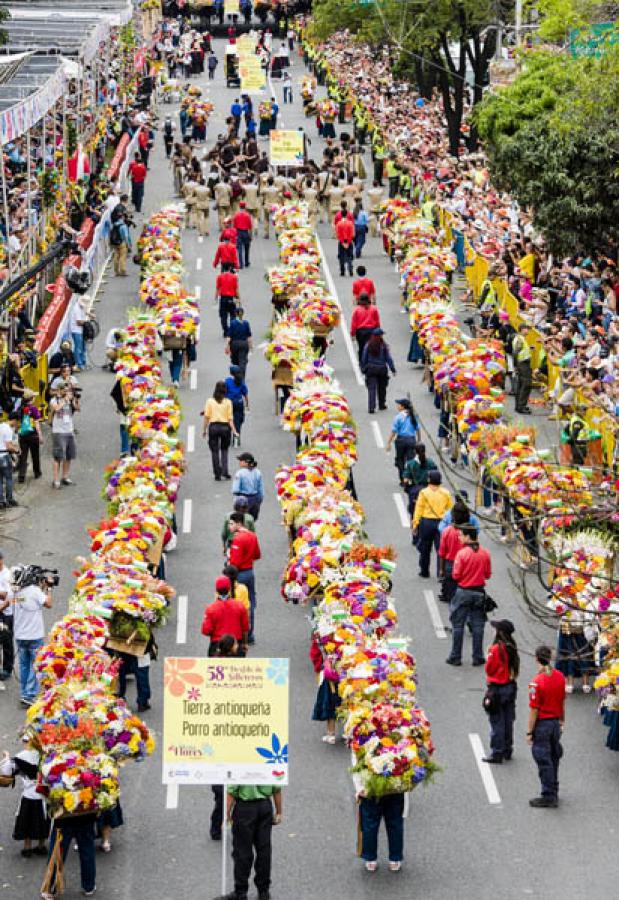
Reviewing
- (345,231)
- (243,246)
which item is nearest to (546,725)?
(345,231)

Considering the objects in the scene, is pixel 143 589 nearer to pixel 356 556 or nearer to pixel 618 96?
pixel 356 556

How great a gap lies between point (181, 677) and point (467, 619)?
5.98m

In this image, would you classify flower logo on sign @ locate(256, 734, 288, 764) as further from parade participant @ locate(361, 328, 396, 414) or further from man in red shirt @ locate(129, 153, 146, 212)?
man in red shirt @ locate(129, 153, 146, 212)

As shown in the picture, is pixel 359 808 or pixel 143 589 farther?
pixel 143 589

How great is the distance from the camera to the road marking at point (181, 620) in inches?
886

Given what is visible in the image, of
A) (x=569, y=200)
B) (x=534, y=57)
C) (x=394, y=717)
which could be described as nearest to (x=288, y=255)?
(x=569, y=200)

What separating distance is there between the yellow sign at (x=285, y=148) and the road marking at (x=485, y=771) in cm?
2738

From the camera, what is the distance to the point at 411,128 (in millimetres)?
54250

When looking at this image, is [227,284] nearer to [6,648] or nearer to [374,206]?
[374,206]

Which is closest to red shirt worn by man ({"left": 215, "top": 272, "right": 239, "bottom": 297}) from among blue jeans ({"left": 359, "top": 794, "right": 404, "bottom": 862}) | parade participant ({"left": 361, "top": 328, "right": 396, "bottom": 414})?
parade participant ({"left": 361, "top": 328, "right": 396, "bottom": 414})

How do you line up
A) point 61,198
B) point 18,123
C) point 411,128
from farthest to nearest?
point 411,128 < point 61,198 < point 18,123

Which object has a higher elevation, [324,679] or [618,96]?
[618,96]

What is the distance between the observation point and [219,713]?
52.5 ft

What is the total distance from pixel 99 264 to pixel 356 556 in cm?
2355
